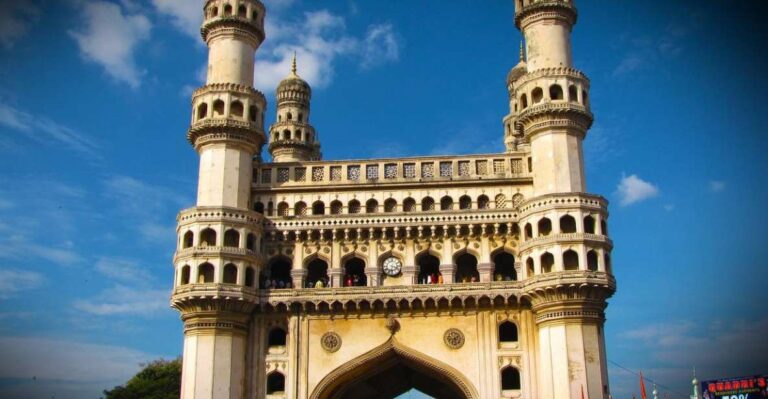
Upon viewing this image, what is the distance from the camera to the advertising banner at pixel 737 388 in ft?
99.8

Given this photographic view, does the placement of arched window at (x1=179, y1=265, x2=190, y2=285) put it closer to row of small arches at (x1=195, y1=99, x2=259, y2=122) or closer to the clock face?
row of small arches at (x1=195, y1=99, x2=259, y2=122)

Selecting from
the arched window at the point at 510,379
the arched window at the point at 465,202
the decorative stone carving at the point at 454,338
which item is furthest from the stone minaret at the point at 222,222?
the arched window at the point at 510,379

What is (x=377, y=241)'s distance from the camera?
3788 cm

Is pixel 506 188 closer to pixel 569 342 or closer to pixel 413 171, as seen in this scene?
pixel 413 171

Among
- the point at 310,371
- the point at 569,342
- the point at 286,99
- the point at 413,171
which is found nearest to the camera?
the point at 569,342

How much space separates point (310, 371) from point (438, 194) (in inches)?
361

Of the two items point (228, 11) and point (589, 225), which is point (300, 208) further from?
point (589, 225)

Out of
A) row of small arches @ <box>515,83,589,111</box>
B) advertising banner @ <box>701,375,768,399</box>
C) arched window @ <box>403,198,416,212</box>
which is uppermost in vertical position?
row of small arches @ <box>515,83,589,111</box>

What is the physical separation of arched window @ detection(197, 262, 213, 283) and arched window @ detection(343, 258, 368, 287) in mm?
5655

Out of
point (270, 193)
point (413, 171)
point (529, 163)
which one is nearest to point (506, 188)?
point (529, 163)

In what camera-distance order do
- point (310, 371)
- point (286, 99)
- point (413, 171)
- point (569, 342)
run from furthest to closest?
point (286, 99) → point (413, 171) → point (310, 371) → point (569, 342)

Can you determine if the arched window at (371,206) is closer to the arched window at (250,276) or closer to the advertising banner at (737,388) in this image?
the arched window at (250,276)

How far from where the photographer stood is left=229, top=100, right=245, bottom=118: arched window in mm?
39031

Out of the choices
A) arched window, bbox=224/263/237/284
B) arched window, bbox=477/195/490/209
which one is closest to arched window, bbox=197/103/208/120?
arched window, bbox=224/263/237/284
